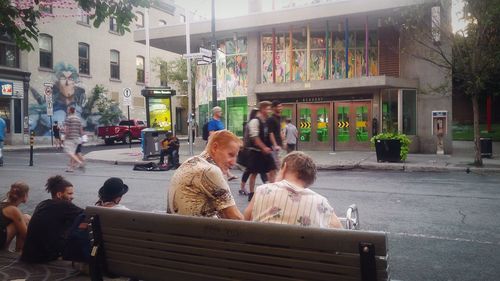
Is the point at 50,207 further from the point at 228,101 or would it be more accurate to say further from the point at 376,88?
the point at 228,101

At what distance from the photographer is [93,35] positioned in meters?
37.8

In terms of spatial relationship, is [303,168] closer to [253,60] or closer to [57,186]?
[57,186]

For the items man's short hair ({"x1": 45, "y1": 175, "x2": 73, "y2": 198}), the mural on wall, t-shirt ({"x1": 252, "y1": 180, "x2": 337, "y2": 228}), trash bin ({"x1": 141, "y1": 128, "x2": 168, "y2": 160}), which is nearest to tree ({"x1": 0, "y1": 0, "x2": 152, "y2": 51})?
man's short hair ({"x1": 45, "y1": 175, "x2": 73, "y2": 198})

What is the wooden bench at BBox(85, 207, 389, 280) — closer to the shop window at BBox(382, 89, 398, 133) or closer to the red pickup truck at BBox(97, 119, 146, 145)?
the shop window at BBox(382, 89, 398, 133)

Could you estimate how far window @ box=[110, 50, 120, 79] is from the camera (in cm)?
3962

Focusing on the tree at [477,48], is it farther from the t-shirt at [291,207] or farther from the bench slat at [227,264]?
the bench slat at [227,264]

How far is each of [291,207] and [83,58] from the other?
37.4 meters

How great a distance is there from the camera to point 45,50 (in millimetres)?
34281

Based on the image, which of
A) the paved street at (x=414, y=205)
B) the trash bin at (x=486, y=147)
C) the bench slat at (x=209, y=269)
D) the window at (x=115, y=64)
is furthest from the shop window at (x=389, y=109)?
the window at (x=115, y=64)

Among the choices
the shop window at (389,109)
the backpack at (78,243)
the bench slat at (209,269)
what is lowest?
the backpack at (78,243)

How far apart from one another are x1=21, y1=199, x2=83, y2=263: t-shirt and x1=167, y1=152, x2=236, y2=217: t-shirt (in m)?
1.80

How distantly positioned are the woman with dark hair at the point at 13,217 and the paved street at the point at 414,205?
291 centimetres

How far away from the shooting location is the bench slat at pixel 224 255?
2.54 m

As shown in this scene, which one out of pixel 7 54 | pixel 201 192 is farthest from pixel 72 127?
pixel 7 54
